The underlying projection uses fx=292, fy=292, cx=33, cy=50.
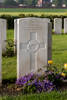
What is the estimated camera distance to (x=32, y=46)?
5.89 metres

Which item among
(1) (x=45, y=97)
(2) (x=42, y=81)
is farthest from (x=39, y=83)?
(1) (x=45, y=97)

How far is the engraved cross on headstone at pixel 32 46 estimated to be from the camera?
5855 millimetres

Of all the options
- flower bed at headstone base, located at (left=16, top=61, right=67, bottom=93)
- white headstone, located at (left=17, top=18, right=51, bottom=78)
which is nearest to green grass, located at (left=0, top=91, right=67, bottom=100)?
flower bed at headstone base, located at (left=16, top=61, right=67, bottom=93)

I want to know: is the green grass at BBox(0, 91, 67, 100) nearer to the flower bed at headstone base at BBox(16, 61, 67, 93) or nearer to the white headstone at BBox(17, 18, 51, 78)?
the flower bed at headstone base at BBox(16, 61, 67, 93)

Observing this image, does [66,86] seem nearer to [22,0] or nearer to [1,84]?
[1,84]

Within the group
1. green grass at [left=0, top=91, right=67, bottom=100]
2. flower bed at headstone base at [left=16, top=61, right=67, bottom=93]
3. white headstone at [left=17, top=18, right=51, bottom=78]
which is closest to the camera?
green grass at [left=0, top=91, right=67, bottom=100]

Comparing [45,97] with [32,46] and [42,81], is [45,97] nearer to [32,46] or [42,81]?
[42,81]

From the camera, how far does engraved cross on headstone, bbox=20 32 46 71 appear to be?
5.86 meters

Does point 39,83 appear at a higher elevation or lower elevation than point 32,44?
lower

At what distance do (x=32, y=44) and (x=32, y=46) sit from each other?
0.16 ft

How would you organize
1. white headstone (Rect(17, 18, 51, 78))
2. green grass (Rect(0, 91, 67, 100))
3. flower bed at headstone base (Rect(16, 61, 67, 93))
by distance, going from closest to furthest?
green grass (Rect(0, 91, 67, 100))
flower bed at headstone base (Rect(16, 61, 67, 93))
white headstone (Rect(17, 18, 51, 78))

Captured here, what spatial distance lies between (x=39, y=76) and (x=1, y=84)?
0.84 meters

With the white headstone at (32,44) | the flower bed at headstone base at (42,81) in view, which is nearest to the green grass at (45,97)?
the flower bed at headstone base at (42,81)

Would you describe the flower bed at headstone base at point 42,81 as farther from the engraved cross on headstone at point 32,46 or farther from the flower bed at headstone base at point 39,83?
the engraved cross on headstone at point 32,46
